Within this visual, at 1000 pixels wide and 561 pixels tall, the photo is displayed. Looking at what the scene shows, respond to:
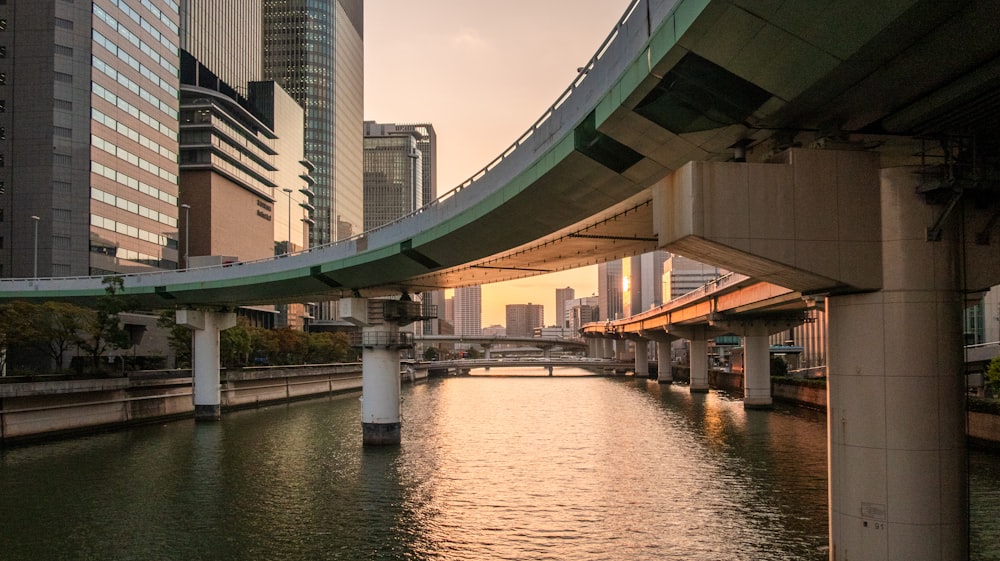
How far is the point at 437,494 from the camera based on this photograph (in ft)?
96.5

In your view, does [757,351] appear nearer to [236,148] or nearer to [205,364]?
[205,364]

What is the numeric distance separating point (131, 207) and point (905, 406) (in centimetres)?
10283

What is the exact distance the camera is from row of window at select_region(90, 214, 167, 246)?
9369cm

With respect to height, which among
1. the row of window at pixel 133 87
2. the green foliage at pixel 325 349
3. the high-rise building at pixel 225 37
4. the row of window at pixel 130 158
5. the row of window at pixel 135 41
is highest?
the high-rise building at pixel 225 37

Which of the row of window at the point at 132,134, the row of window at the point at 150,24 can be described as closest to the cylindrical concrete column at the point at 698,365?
the row of window at the point at 132,134

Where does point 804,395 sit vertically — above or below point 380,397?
below

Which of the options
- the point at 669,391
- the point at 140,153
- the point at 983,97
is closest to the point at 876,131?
the point at 983,97

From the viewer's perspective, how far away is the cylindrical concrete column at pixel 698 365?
3576 inches

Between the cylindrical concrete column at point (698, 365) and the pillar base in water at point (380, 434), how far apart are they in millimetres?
54680

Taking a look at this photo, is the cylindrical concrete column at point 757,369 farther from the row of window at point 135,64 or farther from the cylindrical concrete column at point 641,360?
the row of window at point 135,64

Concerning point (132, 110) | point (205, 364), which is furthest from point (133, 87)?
point (205, 364)

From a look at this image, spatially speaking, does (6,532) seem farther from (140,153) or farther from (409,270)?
(140,153)

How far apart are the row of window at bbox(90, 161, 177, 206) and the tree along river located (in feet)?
174

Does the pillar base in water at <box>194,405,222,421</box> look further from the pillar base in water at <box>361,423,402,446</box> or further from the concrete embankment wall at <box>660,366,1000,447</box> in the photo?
the concrete embankment wall at <box>660,366,1000,447</box>
